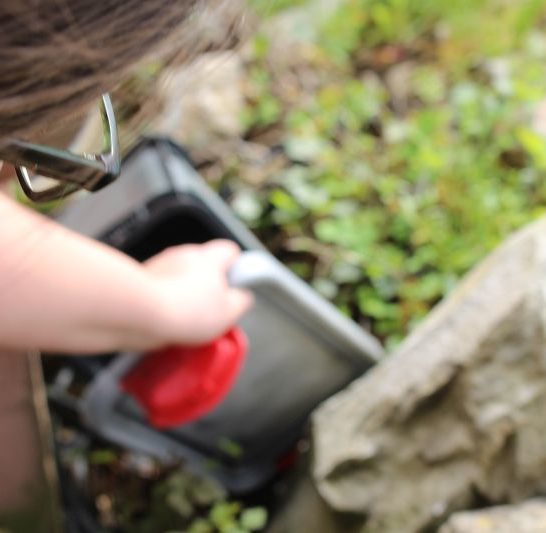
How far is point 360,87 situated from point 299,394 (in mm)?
909

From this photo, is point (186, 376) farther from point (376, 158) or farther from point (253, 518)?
point (376, 158)

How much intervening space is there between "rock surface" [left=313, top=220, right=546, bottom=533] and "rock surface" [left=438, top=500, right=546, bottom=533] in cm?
7

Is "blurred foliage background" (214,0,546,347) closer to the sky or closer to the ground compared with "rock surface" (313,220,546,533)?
closer to the ground

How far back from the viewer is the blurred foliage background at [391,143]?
179cm

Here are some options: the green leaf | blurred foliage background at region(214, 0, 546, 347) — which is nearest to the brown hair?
the green leaf

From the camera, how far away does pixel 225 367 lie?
4.11 ft

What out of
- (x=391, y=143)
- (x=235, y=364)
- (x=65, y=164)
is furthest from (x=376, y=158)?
(x=65, y=164)

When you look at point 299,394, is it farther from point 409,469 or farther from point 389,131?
point 389,131

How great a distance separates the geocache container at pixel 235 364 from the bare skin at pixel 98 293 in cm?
10

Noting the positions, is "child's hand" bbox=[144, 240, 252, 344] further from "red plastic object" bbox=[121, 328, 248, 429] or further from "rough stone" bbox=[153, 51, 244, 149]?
"rough stone" bbox=[153, 51, 244, 149]

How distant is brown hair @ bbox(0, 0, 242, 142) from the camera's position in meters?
0.60

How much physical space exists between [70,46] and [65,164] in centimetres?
14

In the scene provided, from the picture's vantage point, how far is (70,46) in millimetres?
617

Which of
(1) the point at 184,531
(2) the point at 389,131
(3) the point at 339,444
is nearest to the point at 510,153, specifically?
(2) the point at 389,131
